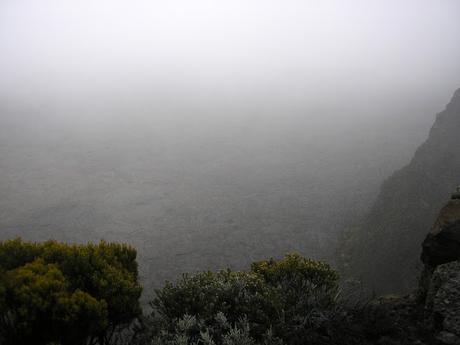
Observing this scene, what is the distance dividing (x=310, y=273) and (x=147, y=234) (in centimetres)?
1635

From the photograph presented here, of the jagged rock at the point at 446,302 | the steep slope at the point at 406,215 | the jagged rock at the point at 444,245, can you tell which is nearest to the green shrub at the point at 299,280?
the jagged rock at the point at 446,302

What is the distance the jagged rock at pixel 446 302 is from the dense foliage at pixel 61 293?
4571 mm

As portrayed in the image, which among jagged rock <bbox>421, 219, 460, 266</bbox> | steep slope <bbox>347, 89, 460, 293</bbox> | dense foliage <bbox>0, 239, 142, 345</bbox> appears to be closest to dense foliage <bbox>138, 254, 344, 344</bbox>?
dense foliage <bbox>0, 239, 142, 345</bbox>

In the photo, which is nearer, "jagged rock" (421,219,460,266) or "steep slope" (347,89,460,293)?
"jagged rock" (421,219,460,266)

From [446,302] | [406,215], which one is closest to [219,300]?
[446,302]

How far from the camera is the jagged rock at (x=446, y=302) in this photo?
5.34 metres

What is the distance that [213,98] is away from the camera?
55.2 metres

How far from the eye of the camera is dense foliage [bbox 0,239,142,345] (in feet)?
15.6

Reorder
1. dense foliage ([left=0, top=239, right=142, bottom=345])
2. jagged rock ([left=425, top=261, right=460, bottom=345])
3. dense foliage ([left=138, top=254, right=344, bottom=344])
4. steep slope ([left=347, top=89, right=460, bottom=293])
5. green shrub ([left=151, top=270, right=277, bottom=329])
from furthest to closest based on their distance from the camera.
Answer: steep slope ([left=347, top=89, right=460, bottom=293]) < green shrub ([left=151, top=270, right=277, bottom=329]) < dense foliage ([left=138, top=254, right=344, bottom=344]) < jagged rock ([left=425, top=261, right=460, bottom=345]) < dense foliage ([left=0, top=239, right=142, bottom=345])

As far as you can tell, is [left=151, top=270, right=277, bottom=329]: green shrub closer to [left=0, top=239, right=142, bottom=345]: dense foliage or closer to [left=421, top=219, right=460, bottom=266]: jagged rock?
[left=0, top=239, right=142, bottom=345]: dense foliage

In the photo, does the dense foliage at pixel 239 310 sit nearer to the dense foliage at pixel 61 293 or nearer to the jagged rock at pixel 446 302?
the dense foliage at pixel 61 293

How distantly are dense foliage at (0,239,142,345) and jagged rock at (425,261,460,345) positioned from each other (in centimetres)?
457

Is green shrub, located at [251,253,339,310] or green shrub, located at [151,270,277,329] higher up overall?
green shrub, located at [151,270,277,329]

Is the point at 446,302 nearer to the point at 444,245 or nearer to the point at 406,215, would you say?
the point at 444,245
